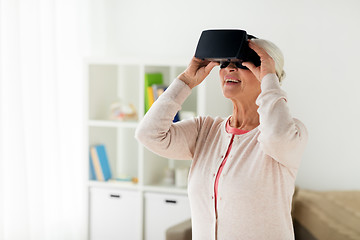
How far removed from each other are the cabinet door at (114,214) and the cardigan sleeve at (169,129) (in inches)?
62.4

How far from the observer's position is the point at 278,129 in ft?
4.20

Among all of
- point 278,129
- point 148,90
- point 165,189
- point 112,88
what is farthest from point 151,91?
point 278,129

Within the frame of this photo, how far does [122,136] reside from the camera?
349cm

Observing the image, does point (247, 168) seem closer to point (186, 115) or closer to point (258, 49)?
point (258, 49)

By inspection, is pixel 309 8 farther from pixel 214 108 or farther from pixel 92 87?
pixel 92 87

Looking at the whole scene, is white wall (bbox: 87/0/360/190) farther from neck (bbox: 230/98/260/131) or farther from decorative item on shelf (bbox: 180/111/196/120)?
neck (bbox: 230/98/260/131)

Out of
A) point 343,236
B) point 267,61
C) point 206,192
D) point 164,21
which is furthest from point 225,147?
point 164,21

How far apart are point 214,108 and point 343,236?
110 cm

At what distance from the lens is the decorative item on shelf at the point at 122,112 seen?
3.21 metres

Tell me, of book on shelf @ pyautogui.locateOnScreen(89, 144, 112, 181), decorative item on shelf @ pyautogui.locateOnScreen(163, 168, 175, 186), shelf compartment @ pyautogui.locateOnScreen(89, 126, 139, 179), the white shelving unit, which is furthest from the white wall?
book on shelf @ pyautogui.locateOnScreen(89, 144, 112, 181)

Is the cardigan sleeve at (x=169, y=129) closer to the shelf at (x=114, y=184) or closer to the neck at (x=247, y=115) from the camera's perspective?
the neck at (x=247, y=115)

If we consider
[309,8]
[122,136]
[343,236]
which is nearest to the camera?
[343,236]

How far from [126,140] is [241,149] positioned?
2120 millimetres

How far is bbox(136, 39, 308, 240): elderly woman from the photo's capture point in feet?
4.35
